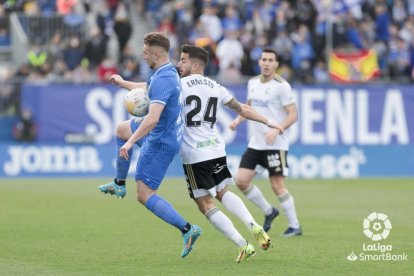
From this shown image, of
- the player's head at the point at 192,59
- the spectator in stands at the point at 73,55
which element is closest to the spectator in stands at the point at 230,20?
the spectator in stands at the point at 73,55

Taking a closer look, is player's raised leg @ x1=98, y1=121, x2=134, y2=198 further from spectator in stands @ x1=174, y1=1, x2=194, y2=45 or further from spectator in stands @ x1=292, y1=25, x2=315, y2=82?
spectator in stands @ x1=292, y1=25, x2=315, y2=82

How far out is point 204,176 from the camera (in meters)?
11.9

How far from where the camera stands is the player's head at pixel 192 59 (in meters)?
11.9

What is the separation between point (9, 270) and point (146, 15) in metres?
21.8

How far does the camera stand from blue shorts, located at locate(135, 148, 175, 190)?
11.5 metres

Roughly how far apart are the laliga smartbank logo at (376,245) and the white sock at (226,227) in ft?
4.28

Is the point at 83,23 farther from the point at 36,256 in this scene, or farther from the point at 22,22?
the point at 36,256

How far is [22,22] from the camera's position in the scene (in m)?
30.9

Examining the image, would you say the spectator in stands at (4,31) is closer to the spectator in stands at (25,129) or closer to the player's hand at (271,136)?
the spectator in stands at (25,129)

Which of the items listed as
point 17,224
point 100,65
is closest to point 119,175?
point 17,224

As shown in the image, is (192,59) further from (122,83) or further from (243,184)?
(243,184)

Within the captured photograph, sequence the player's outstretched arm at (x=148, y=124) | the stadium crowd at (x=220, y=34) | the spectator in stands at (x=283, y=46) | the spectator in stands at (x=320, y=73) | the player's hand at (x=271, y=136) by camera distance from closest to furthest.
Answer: the player's outstretched arm at (x=148, y=124) < the player's hand at (x=271, y=136) < the stadium crowd at (x=220, y=34) < the spectator in stands at (x=320, y=73) < the spectator in stands at (x=283, y=46)

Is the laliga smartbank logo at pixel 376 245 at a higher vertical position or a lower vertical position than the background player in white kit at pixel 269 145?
lower

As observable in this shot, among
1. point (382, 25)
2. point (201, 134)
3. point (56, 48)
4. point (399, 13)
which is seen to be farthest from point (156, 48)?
point (399, 13)
